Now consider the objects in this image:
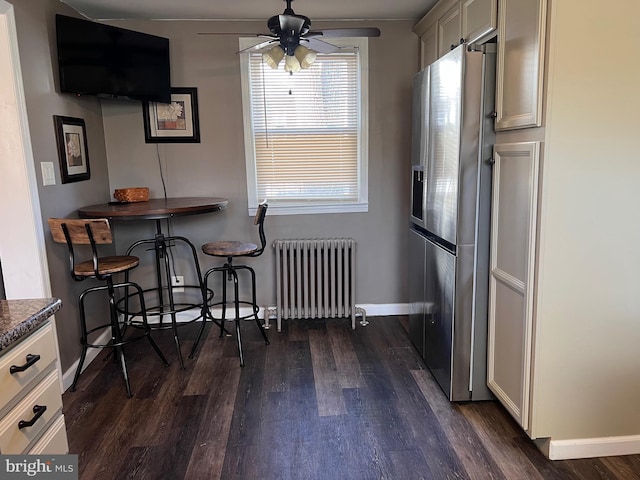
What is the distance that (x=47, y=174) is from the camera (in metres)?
2.54

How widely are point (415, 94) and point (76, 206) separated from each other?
7.57 feet

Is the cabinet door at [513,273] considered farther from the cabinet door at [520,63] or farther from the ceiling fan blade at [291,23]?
the ceiling fan blade at [291,23]

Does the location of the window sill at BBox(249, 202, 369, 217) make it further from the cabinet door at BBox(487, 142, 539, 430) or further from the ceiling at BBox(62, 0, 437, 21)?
the cabinet door at BBox(487, 142, 539, 430)

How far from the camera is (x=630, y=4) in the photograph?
1.68 m

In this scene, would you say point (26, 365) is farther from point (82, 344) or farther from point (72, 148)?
point (72, 148)

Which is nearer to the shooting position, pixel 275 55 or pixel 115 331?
pixel 275 55

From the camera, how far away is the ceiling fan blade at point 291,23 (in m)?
2.17

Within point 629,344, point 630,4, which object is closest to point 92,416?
point 629,344

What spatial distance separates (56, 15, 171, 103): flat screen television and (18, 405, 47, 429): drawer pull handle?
210cm

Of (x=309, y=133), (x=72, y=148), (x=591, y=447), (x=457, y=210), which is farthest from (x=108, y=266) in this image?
(x=591, y=447)

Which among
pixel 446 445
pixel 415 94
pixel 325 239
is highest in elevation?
pixel 415 94

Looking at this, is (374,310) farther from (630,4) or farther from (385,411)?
(630,4)

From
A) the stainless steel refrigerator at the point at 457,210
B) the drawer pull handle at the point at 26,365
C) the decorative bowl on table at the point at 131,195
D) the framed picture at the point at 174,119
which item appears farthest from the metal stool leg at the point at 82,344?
the stainless steel refrigerator at the point at 457,210

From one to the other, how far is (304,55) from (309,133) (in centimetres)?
113
